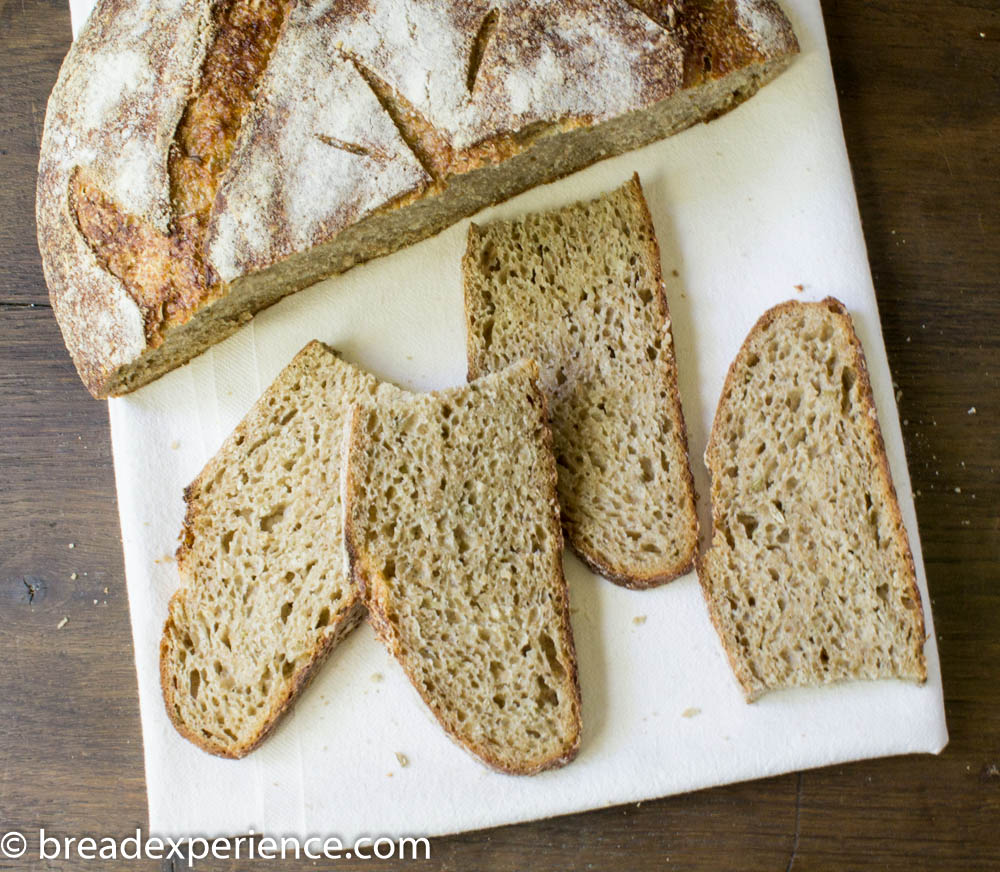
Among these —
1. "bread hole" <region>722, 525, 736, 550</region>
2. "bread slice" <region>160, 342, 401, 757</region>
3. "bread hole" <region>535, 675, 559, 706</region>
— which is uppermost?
"bread slice" <region>160, 342, 401, 757</region>

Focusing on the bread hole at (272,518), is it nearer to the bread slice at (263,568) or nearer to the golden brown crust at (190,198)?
the bread slice at (263,568)

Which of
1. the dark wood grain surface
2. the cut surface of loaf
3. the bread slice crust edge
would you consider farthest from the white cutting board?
the cut surface of loaf

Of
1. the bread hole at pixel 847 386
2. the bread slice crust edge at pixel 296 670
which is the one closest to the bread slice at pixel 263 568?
the bread slice crust edge at pixel 296 670

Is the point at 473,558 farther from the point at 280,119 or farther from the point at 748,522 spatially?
the point at 280,119

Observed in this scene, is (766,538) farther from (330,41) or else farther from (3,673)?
(3,673)

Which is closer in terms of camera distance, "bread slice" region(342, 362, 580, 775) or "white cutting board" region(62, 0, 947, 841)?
"bread slice" region(342, 362, 580, 775)

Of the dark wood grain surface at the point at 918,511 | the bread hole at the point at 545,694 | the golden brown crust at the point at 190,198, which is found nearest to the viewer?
the golden brown crust at the point at 190,198

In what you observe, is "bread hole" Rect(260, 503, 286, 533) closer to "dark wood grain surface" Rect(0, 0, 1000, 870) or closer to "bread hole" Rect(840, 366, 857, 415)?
"dark wood grain surface" Rect(0, 0, 1000, 870)
